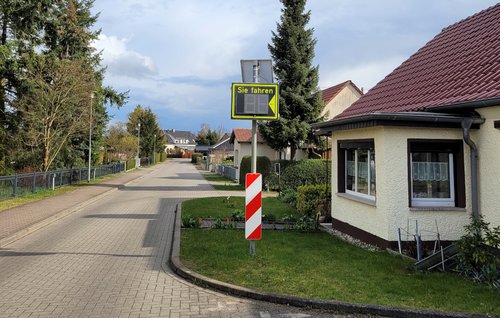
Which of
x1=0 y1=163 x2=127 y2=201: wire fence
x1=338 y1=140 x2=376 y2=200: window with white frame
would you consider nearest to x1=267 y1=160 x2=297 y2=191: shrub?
x1=0 y1=163 x2=127 y2=201: wire fence

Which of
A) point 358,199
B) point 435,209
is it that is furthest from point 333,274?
point 358,199

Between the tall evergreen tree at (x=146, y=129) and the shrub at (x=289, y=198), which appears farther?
the tall evergreen tree at (x=146, y=129)

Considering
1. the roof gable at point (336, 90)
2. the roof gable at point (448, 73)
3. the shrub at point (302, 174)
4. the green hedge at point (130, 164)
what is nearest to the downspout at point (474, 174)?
the roof gable at point (448, 73)

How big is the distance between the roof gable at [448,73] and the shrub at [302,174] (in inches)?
402

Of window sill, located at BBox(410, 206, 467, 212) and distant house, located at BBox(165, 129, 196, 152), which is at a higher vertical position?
distant house, located at BBox(165, 129, 196, 152)

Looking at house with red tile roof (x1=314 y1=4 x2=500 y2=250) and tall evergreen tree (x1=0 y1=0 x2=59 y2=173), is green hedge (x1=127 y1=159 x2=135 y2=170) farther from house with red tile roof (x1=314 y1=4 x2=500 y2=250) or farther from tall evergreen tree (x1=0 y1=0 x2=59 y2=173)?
house with red tile roof (x1=314 y1=4 x2=500 y2=250)

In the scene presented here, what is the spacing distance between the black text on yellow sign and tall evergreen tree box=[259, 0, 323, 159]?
15.8m

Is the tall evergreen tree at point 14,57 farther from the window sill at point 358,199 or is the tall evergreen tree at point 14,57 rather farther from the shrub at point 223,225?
the window sill at point 358,199

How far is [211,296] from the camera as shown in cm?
551

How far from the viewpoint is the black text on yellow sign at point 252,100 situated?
7.31m

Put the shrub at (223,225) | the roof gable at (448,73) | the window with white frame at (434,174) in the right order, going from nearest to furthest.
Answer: the roof gable at (448,73), the window with white frame at (434,174), the shrub at (223,225)

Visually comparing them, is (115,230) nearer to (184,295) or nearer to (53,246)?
(53,246)

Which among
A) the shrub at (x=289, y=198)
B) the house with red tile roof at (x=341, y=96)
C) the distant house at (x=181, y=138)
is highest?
the distant house at (x=181, y=138)

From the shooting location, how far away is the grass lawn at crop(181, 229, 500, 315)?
5.16 m
